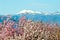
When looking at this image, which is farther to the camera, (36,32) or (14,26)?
(14,26)

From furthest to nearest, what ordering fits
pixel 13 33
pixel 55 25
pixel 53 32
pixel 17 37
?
pixel 55 25, pixel 53 32, pixel 13 33, pixel 17 37

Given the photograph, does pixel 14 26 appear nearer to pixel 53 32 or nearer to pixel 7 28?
pixel 7 28

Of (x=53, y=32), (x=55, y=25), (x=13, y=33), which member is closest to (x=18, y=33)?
(x=13, y=33)

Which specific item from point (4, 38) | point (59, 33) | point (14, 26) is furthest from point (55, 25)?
point (4, 38)

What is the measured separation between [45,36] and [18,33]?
66 cm

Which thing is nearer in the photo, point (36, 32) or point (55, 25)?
point (36, 32)

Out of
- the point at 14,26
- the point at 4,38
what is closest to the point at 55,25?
the point at 14,26

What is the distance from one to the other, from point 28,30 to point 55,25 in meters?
1.76

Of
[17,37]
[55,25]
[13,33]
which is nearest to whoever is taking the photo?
[17,37]

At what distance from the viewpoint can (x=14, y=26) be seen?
590 centimetres

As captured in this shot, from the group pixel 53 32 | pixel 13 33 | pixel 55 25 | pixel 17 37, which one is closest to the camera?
pixel 17 37

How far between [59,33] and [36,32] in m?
1.02

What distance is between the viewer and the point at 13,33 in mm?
5582

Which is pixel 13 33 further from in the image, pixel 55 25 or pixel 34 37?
pixel 55 25
